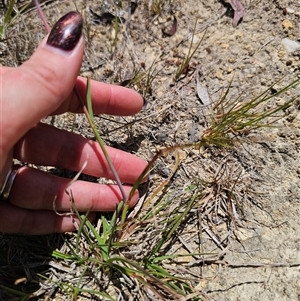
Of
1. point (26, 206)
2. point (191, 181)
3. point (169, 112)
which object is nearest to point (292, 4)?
point (169, 112)

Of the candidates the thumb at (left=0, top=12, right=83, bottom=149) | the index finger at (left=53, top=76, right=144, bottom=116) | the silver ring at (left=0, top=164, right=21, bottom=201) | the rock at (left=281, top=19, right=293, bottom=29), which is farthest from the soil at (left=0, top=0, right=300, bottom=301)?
the thumb at (left=0, top=12, right=83, bottom=149)

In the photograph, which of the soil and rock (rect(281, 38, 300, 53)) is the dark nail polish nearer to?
the soil

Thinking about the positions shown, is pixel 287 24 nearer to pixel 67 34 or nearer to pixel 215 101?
pixel 215 101

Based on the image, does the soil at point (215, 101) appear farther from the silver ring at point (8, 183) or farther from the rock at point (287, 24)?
the silver ring at point (8, 183)

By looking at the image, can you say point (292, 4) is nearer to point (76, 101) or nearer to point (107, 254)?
point (76, 101)

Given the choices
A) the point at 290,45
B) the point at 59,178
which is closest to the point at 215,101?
the point at 290,45
